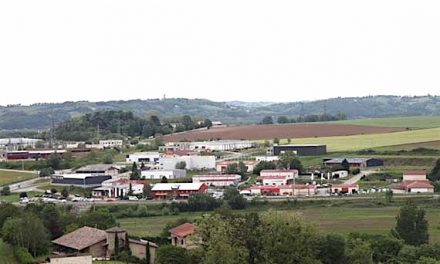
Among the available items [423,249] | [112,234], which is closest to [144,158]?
[112,234]

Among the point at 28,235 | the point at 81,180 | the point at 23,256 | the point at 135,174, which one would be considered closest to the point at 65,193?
the point at 81,180

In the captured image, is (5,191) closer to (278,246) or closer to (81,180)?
(81,180)

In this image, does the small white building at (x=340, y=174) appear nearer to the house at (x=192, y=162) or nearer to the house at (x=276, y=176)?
the house at (x=276, y=176)

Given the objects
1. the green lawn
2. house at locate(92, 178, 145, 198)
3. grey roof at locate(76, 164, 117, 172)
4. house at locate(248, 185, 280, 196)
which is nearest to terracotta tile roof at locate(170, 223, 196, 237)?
the green lawn

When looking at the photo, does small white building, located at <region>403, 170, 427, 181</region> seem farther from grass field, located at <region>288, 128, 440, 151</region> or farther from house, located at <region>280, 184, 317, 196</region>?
grass field, located at <region>288, 128, 440, 151</region>

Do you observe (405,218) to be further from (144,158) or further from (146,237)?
(144,158)

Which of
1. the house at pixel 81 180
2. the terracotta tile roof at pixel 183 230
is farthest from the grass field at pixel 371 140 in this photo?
the terracotta tile roof at pixel 183 230
